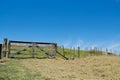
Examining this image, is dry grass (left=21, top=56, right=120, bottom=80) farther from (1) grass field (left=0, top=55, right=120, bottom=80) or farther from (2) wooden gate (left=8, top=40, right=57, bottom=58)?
(2) wooden gate (left=8, top=40, right=57, bottom=58)

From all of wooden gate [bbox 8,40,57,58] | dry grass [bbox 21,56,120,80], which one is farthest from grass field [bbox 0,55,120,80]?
wooden gate [bbox 8,40,57,58]

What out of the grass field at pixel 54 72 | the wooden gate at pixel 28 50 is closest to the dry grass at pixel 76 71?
the grass field at pixel 54 72

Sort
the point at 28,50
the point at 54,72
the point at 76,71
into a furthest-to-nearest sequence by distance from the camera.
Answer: the point at 28,50 → the point at 76,71 → the point at 54,72

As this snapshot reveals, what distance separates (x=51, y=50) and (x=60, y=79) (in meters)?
20.5

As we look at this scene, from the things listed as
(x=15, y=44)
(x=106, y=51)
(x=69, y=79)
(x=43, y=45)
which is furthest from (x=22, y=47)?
(x=106, y=51)

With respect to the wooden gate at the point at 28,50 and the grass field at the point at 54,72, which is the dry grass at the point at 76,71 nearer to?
the grass field at the point at 54,72

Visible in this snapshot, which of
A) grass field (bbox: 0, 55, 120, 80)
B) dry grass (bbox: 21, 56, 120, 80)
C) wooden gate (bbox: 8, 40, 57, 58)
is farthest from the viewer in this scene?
wooden gate (bbox: 8, 40, 57, 58)

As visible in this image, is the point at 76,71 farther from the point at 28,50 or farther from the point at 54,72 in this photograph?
the point at 28,50

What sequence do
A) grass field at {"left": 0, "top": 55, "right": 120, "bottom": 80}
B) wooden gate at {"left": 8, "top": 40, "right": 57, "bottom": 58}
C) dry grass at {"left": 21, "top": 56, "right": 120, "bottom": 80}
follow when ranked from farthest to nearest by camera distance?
wooden gate at {"left": 8, "top": 40, "right": 57, "bottom": 58}, dry grass at {"left": 21, "top": 56, "right": 120, "bottom": 80}, grass field at {"left": 0, "top": 55, "right": 120, "bottom": 80}

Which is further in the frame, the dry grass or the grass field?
the dry grass

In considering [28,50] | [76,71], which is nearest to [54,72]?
[76,71]

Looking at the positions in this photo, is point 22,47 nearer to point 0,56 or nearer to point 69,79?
point 0,56

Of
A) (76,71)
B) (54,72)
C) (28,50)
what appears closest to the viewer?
(54,72)

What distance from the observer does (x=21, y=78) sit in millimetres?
15188
